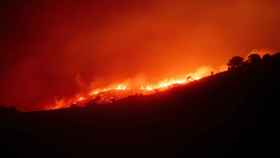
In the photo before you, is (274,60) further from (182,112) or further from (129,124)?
(129,124)

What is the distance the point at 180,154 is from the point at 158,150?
56.1 inches

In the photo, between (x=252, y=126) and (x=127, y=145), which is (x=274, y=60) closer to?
(x=252, y=126)

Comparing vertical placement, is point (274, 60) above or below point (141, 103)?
above

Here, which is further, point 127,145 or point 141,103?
point 141,103

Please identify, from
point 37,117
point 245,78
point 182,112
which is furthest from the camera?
point 37,117

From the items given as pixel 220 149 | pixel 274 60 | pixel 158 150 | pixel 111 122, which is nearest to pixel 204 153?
pixel 220 149

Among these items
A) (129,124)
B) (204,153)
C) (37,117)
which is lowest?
(204,153)

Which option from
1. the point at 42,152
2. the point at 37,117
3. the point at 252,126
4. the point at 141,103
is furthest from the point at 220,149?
the point at 37,117

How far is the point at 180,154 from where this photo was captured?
21703 mm

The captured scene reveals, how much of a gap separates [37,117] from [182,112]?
1100 cm

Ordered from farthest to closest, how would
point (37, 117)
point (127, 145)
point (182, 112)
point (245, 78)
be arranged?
point (37, 117) < point (245, 78) < point (182, 112) < point (127, 145)

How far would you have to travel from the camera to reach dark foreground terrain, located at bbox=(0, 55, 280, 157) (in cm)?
2186

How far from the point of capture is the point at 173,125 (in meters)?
24.4

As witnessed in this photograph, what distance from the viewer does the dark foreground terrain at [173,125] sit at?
21.9 meters
